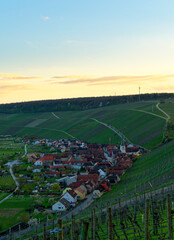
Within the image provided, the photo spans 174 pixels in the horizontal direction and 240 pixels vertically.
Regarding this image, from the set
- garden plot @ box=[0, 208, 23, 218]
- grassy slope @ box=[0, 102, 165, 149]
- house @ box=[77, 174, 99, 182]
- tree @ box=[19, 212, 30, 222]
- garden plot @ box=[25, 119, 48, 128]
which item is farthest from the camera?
garden plot @ box=[25, 119, 48, 128]

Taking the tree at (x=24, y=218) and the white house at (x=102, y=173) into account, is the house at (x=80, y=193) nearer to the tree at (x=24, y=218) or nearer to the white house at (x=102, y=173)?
the tree at (x=24, y=218)

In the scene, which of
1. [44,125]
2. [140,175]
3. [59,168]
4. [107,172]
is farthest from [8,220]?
[44,125]

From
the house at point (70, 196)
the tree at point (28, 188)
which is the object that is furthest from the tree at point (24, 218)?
the tree at point (28, 188)

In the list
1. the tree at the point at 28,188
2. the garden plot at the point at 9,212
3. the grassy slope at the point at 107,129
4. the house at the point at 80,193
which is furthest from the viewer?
the grassy slope at the point at 107,129

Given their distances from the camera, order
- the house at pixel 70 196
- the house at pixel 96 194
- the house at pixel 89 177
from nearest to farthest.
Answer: the house at pixel 70 196 < the house at pixel 96 194 < the house at pixel 89 177

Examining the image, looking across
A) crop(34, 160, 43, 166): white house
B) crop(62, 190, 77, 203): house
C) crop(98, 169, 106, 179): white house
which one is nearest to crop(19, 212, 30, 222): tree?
crop(62, 190, 77, 203): house

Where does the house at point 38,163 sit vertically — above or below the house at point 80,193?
above

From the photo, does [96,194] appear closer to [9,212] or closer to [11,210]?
[11,210]

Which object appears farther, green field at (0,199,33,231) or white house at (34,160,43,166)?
white house at (34,160,43,166)

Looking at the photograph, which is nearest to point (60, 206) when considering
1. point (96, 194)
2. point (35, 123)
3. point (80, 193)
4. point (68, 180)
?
point (80, 193)

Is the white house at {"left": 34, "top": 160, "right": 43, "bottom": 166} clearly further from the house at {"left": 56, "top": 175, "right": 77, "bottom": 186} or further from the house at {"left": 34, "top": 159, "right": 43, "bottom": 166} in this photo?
the house at {"left": 56, "top": 175, "right": 77, "bottom": 186}
